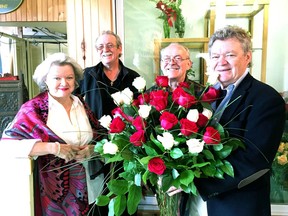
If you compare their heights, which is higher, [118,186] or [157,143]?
[157,143]

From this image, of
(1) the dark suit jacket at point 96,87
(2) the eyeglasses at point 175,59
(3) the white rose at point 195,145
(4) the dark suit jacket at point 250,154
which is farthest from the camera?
(1) the dark suit jacket at point 96,87

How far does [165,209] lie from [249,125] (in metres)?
0.43

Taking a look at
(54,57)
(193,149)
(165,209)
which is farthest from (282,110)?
(54,57)

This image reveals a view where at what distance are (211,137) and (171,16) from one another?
1.97 m

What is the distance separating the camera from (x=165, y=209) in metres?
1.01

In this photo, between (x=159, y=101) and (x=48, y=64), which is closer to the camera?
(x=159, y=101)

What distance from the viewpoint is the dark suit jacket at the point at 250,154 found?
91cm

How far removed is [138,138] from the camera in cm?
84

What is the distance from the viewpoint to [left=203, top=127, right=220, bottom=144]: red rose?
2.67ft

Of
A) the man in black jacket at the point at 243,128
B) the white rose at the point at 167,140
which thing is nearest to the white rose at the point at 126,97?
the white rose at the point at 167,140

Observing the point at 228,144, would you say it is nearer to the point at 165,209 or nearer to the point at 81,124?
the point at 165,209

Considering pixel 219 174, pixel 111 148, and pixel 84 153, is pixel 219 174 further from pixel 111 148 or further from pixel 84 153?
pixel 84 153

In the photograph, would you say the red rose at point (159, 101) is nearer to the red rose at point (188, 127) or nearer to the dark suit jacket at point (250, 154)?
the red rose at point (188, 127)

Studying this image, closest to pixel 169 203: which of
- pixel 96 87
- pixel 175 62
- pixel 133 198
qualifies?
pixel 133 198
